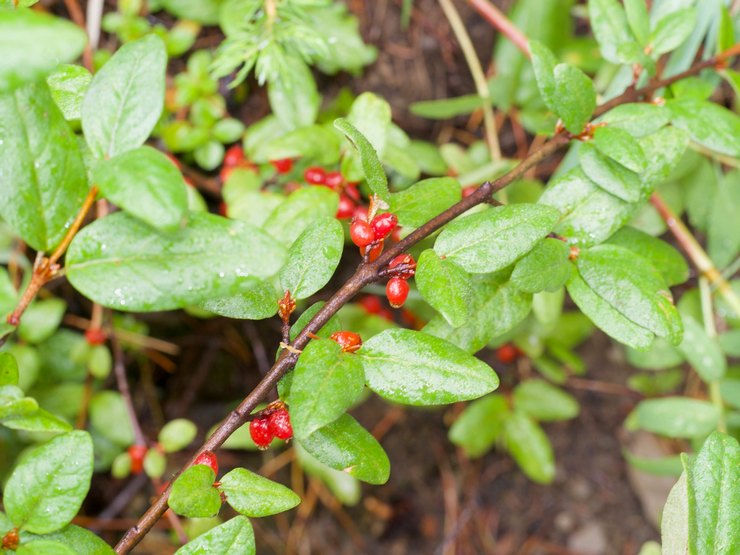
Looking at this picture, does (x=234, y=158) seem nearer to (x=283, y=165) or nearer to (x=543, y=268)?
(x=283, y=165)

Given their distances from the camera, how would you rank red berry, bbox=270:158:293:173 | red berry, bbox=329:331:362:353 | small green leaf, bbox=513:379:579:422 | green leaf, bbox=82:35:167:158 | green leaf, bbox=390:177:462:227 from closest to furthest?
green leaf, bbox=82:35:167:158
red berry, bbox=329:331:362:353
green leaf, bbox=390:177:462:227
red berry, bbox=270:158:293:173
small green leaf, bbox=513:379:579:422

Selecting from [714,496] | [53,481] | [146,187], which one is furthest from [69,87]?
[714,496]

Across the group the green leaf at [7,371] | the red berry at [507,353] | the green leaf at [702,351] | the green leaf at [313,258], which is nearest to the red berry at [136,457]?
the green leaf at [7,371]

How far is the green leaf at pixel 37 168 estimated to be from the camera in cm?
88

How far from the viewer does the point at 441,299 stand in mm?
978

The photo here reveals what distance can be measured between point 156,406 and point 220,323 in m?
0.38

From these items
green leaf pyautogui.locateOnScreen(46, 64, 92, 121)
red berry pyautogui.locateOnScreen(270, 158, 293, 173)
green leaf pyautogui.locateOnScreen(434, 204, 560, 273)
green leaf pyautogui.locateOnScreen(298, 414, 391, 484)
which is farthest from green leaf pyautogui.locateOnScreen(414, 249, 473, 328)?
red berry pyautogui.locateOnScreen(270, 158, 293, 173)

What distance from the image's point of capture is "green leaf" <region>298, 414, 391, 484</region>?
40.6 inches

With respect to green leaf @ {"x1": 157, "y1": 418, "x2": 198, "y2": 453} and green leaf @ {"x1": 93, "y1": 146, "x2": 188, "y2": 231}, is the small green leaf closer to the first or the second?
green leaf @ {"x1": 157, "y1": 418, "x2": 198, "y2": 453}

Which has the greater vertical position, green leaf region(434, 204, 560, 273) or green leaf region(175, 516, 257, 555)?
green leaf region(434, 204, 560, 273)

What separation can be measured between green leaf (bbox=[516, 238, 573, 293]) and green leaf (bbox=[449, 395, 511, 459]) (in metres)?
1.27

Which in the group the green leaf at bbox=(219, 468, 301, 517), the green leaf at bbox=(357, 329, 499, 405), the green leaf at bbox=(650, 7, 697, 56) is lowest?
the green leaf at bbox=(219, 468, 301, 517)

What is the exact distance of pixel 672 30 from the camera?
Answer: 4.43 feet

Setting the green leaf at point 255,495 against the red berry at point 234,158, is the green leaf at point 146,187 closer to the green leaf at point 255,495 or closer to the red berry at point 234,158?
the green leaf at point 255,495
